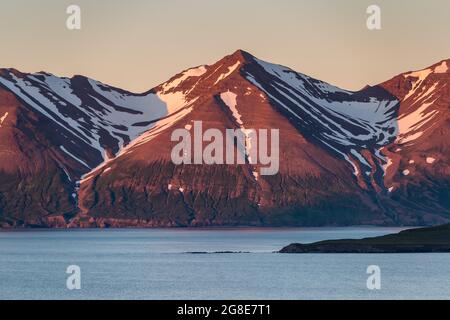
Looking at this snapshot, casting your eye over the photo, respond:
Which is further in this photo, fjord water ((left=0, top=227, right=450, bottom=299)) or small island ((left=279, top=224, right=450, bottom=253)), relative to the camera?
small island ((left=279, top=224, right=450, bottom=253))

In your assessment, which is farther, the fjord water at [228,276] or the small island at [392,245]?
the small island at [392,245]

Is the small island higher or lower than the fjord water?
higher

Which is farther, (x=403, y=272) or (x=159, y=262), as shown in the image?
(x=159, y=262)

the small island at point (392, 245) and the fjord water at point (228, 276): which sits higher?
the small island at point (392, 245)

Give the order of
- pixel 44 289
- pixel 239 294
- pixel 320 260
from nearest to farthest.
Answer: pixel 239 294 → pixel 44 289 → pixel 320 260

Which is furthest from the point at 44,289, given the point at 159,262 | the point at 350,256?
the point at 350,256

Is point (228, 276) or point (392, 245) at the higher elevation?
point (392, 245)

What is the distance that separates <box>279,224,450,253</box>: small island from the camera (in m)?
186

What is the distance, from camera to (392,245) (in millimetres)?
188625

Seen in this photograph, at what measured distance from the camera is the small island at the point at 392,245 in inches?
7328

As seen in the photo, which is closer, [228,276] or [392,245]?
[228,276]

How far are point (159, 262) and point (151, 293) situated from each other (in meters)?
58.2
